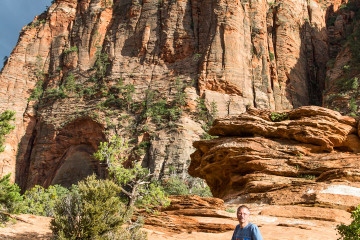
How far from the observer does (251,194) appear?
48.5ft

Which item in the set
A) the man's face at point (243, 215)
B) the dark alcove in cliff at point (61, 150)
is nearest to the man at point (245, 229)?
the man's face at point (243, 215)

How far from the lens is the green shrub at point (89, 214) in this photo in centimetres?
979

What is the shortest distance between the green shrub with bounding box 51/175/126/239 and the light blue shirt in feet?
15.7

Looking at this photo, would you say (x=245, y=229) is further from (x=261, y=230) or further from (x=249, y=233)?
(x=261, y=230)

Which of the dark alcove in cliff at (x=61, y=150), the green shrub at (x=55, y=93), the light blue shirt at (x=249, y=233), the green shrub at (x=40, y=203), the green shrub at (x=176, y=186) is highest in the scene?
the green shrub at (x=55, y=93)

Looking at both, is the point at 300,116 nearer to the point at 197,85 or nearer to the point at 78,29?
the point at 197,85

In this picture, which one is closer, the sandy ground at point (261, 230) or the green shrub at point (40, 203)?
the sandy ground at point (261, 230)

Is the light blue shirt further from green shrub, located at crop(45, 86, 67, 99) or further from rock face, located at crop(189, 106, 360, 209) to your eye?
green shrub, located at crop(45, 86, 67, 99)

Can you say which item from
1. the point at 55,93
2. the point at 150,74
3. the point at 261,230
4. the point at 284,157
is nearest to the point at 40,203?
the point at 284,157

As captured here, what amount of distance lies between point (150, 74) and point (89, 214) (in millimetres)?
36631

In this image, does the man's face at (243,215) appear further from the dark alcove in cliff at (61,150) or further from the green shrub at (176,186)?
the dark alcove in cliff at (61,150)

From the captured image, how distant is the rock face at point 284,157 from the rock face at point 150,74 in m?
16.2

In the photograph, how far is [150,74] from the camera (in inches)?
1797

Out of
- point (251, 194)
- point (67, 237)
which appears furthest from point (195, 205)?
point (67, 237)
